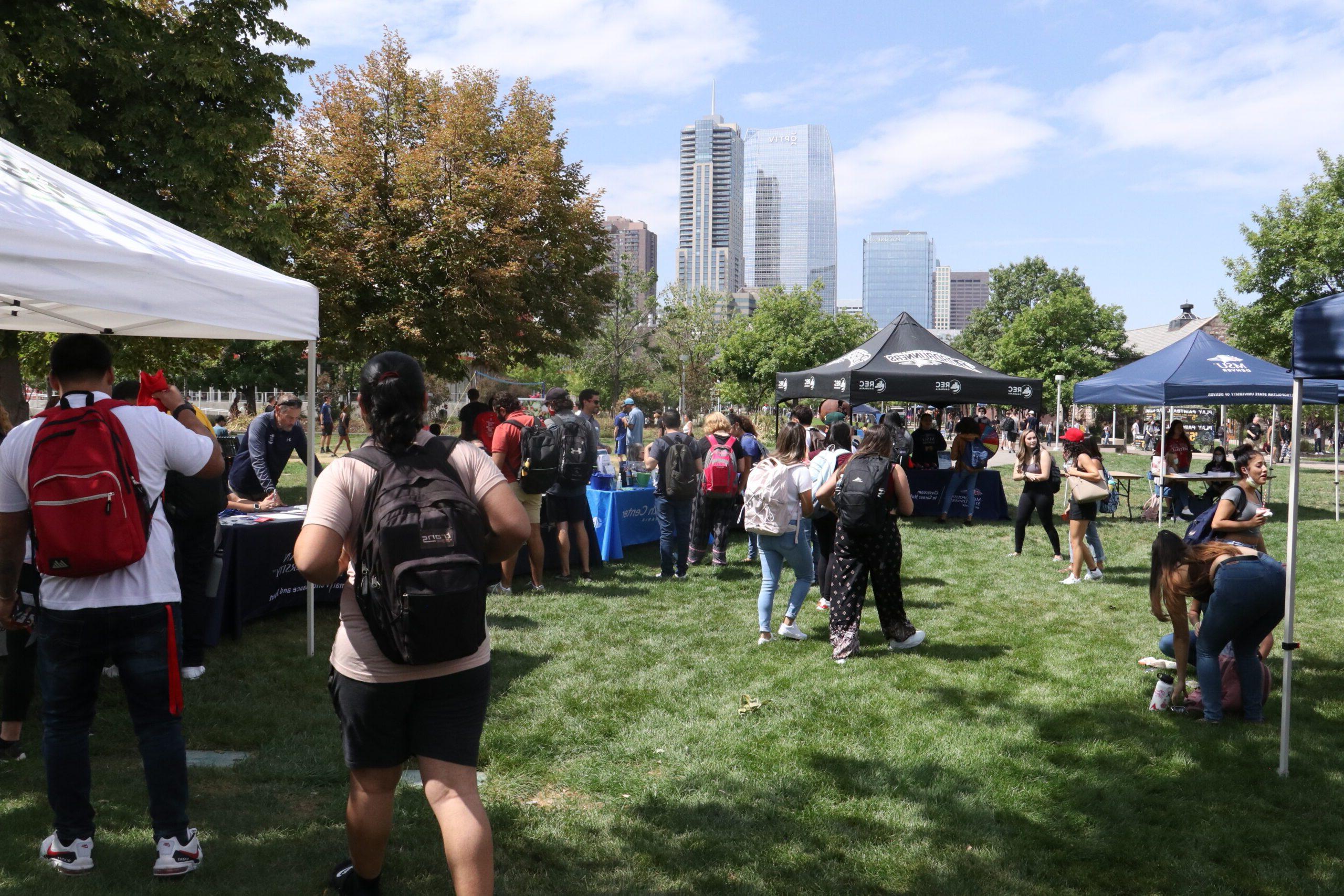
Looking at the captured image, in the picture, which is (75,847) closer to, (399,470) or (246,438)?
(399,470)

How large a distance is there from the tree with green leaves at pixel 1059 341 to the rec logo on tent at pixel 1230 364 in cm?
4730

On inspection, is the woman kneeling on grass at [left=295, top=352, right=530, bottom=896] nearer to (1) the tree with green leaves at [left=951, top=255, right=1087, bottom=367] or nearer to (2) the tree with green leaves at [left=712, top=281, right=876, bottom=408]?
(2) the tree with green leaves at [left=712, top=281, right=876, bottom=408]

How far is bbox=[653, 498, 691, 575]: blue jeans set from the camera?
8969mm

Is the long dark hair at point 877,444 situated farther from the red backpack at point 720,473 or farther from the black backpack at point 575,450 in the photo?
the black backpack at point 575,450

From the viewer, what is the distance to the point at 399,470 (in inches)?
97.5

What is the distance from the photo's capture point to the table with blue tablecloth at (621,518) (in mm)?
9992

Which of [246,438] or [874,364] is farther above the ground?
[874,364]

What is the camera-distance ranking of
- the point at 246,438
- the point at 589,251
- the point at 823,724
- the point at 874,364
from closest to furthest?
the point at 823,724, the point at 246,438, the point at 874,364, the point at 589,251

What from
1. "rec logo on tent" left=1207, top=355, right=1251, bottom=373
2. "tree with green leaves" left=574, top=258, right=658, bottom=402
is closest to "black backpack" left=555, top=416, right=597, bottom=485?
"rec logo on tent" left=1207, top=355, right=1251, bottom=373

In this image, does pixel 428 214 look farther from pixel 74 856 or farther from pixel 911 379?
pixel 74 856

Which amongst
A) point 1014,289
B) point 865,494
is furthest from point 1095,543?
point 1014,289

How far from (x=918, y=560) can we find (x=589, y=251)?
624 inches

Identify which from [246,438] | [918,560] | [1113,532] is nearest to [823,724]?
[246,438]

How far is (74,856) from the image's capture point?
319 cm
